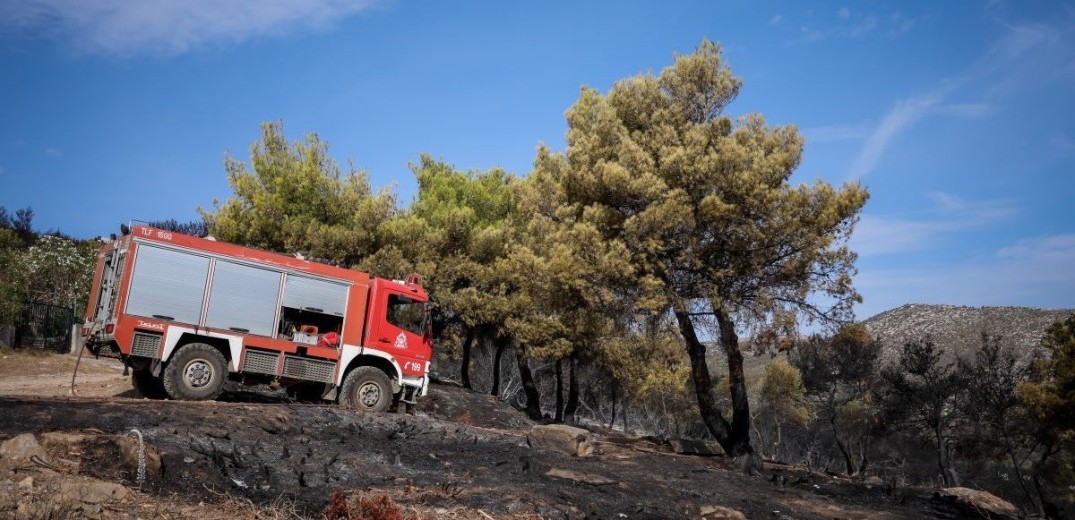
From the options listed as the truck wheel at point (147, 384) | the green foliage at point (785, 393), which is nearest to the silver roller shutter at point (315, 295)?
the truck wheel at point (147, 384)

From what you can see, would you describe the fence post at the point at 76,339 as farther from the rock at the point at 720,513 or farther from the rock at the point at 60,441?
the rock at the point at 720,513

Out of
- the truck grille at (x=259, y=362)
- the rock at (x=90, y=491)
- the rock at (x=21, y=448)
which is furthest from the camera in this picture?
the truck grille at (x=259, y=362)

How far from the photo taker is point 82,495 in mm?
6820

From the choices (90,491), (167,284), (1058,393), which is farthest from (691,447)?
(1058,393)

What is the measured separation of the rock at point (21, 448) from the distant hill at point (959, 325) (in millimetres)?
66340

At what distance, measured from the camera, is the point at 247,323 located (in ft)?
56.2

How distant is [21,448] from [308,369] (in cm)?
976

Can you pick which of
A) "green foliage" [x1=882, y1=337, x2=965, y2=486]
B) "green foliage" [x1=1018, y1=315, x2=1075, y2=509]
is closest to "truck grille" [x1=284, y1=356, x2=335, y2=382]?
"green foliage" [x1=1018, y1=315, x2=1075, y2=509]

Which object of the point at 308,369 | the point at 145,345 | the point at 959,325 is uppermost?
the point at 959,325

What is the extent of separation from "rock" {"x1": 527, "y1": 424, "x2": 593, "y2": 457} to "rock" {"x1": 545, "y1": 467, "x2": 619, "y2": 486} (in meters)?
4.19

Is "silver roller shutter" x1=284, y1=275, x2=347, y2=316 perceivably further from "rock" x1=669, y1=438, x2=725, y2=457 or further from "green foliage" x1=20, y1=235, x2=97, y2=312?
"green foliage" x1=20, y1=235, x2=97, y2=312

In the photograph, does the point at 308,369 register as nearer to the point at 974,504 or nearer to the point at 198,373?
the point at 198,373

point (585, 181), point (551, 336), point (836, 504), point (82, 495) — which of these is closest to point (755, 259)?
point (585, 181)

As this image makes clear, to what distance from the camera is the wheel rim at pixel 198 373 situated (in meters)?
16.2
